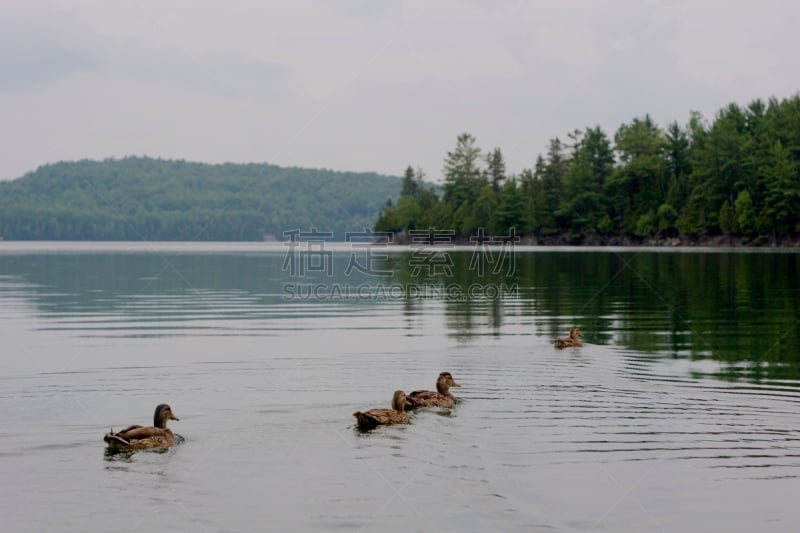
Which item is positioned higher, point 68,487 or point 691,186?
point 691,186

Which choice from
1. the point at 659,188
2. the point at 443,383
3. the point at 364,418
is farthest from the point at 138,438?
the point at 659,188

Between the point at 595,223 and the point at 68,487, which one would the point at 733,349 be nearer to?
the point at 68,487

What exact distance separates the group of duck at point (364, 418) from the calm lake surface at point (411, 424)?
226mm

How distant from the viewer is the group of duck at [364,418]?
1375cm

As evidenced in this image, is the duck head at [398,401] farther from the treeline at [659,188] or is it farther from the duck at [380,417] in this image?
the treeline at [659,188]

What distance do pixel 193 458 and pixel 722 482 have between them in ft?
23.7

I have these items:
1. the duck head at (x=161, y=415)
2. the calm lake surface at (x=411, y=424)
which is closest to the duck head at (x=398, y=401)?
the calm lake surface at (x=411, y=424)

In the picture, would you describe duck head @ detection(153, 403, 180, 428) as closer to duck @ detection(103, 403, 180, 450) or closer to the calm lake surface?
duck @ detection(103, 403, 180, 450)

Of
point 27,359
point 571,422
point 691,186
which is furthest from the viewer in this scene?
point 691,186

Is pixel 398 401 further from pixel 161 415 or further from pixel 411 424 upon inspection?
pixel 161 415

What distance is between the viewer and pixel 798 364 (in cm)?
2173

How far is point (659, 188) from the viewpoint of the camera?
153875 millimetres

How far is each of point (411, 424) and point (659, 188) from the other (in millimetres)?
144974

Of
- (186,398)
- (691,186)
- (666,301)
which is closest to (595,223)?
(691,186)
